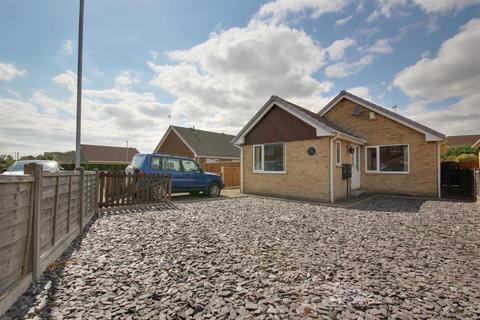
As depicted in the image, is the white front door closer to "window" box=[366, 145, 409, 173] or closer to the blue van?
"window" box=[366, 145, 409, 173]

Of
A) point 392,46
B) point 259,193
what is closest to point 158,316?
point 259,193

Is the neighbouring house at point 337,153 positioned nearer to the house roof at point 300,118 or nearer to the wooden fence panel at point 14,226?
the house roof at point 300,118

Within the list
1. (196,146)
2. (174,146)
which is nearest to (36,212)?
(196,146)

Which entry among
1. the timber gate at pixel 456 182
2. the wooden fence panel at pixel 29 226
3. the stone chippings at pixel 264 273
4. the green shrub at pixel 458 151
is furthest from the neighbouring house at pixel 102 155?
the green shrub at pixel 458 151

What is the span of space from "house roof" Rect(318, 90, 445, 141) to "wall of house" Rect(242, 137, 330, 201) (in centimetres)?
489

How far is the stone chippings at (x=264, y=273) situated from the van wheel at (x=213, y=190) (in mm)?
→ 5871

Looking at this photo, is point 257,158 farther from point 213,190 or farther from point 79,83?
point 79,83

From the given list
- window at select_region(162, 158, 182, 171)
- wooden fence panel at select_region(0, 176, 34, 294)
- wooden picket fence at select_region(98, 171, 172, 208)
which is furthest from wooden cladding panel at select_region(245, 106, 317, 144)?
wooden fence panel at select_region(0, 176, 34, 294)

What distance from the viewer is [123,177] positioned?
8469mm

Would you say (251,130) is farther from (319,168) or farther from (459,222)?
(459,222)

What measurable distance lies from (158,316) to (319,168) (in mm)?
9138

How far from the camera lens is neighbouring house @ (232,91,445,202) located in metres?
10.5

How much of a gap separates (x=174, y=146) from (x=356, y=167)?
2071cm

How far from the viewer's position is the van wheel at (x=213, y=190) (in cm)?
1183
